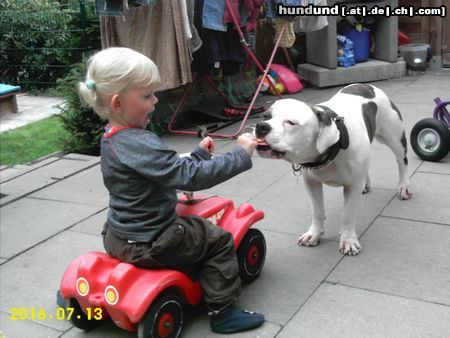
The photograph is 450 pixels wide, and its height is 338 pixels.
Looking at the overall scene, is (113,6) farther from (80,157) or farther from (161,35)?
(80,157)

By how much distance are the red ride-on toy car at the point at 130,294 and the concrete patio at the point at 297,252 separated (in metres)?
0.17

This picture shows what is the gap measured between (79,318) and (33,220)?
1.96m

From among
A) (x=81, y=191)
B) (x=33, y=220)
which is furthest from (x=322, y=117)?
(x=81, y=191)

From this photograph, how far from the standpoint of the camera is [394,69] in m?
8.81

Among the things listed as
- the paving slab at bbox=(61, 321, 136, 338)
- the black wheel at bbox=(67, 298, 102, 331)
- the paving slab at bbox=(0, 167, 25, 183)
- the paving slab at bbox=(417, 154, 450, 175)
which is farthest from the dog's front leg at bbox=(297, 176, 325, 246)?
the paving slab at bbox=(0, 167, 25, 183)

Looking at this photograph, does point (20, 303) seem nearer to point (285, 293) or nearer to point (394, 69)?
point (285, 293)

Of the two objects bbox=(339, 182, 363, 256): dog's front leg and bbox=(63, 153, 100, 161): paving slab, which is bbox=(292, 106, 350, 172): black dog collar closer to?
bbox=(339, 182, 363, 256): dog's front leg

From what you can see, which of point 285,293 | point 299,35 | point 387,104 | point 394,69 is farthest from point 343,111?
point 299,35

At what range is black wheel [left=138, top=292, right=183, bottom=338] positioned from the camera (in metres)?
2.82

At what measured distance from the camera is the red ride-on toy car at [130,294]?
9.20ft

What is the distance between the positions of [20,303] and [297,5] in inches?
185

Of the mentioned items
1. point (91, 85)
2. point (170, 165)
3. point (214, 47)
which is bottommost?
point (170, 165)

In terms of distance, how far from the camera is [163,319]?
2908 mm

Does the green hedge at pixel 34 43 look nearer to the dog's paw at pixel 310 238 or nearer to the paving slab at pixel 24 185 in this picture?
the paving slab at pixel 24 185
